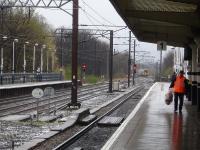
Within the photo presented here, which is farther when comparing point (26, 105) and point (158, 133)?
point (26, 105)

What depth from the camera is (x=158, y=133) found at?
15469 millimetres

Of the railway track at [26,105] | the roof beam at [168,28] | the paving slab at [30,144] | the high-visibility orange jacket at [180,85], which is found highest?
the roof beam at [168,28]

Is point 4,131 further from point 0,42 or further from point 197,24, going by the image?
point 0,42

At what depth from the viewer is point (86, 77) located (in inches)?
3794

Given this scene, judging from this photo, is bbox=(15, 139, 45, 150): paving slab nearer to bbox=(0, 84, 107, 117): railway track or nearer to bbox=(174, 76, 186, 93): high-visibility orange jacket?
bbox=(174, 76, 186, 93): high-visibility orange jacket

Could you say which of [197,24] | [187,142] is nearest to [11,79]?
[197,24]

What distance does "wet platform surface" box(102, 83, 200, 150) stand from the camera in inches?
506

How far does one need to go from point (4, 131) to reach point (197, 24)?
7.88 m

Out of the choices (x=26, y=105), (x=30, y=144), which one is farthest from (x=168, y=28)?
(x=30, y=144)

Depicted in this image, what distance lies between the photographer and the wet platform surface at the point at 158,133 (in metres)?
12.8

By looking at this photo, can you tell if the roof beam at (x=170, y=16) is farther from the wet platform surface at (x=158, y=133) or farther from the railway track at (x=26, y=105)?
the railway track at (x=26, y=105)

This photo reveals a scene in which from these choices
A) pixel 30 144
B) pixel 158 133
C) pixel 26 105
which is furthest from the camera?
pixel 26 105

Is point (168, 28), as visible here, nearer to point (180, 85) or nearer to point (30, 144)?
point (180, 85)

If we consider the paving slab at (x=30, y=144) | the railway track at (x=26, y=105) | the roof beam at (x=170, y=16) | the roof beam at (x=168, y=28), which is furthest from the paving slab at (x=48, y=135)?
the roof beam at (x=168, y=28)
